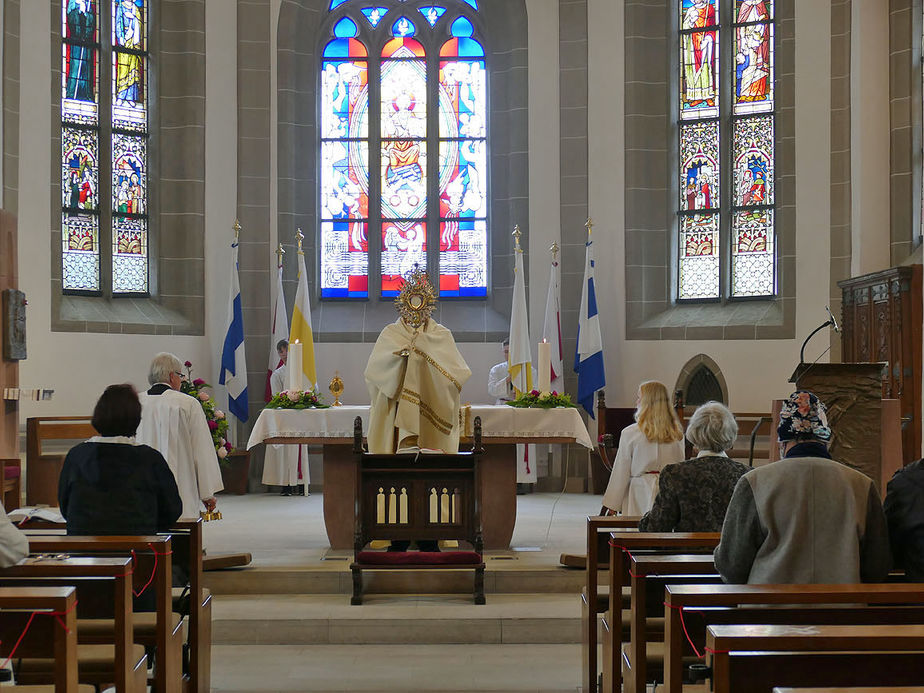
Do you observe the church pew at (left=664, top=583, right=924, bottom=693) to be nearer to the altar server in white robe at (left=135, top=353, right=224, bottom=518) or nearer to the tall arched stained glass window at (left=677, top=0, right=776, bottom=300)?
the altar server in white robe at (left=135, top=353, right=224, bottom=518)

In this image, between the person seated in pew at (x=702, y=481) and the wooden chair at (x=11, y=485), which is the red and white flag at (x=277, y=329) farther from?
the person seated in pew at (x=702, y=481)

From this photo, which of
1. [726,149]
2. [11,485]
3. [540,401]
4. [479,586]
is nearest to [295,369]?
[540,401]

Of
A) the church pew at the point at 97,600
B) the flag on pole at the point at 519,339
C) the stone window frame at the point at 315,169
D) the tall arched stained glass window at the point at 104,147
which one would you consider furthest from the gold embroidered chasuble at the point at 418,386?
the tall arched stained glass window at the point at 104,147

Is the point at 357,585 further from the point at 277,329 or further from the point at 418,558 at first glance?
the point at 277,329

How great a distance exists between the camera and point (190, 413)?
6965 millimetres

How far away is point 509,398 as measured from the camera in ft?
38.4

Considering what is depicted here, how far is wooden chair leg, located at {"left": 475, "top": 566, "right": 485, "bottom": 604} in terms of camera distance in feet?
22.8

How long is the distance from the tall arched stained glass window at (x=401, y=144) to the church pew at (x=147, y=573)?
9.05 meters

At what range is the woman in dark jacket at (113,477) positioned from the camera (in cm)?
467

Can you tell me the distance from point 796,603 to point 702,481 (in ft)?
5.21

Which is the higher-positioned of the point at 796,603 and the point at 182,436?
the point at 182,436

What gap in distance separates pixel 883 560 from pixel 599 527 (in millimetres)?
2170

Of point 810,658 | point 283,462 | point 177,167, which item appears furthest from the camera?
point 177,167

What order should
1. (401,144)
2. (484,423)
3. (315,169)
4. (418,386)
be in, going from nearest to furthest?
1. (418,386)
2. (484,423)
3. (315,169)
4. (401,144)
